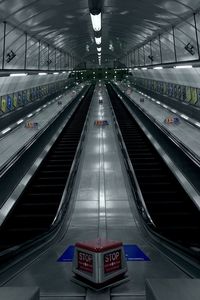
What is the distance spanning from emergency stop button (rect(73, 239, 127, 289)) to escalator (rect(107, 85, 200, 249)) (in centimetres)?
143

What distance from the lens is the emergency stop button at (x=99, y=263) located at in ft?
10.8

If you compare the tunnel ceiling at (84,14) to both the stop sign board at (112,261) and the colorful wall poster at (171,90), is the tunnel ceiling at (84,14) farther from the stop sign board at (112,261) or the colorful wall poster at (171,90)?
the colorful wall poster at (171,90)

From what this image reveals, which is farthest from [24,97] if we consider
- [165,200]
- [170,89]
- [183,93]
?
[165,200]

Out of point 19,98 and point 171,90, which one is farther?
point 171,90

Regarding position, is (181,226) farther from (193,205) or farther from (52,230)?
(52,230)

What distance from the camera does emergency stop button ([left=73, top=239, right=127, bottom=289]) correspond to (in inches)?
130

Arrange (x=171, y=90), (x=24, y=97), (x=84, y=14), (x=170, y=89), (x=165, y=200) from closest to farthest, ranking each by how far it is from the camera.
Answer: (x=165, y=200)
(x=84, y=14)
(x=24, y=97)
(x=171, y=90)
(x=170, y=89)

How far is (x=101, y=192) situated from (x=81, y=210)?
3.62ft

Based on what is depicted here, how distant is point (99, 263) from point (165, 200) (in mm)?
4953

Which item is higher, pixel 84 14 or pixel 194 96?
pixel 84 14

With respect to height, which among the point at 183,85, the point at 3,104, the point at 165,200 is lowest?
the point at 165,200

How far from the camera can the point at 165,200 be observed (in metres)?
7.95

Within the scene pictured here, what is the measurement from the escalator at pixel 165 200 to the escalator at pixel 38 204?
7.40 feet

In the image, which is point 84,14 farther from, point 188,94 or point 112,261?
point 112,261
